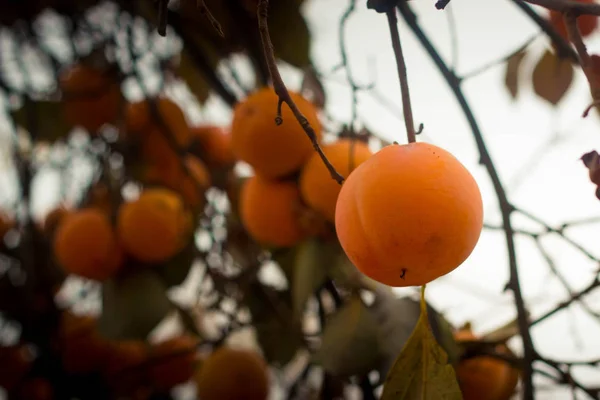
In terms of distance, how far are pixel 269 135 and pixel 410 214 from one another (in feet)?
0.99

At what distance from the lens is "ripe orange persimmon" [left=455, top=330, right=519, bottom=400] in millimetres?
600

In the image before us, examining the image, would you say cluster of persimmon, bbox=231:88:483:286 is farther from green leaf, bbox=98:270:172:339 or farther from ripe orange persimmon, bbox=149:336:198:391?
ripe orange persimmon, bbox=149:336:198:391

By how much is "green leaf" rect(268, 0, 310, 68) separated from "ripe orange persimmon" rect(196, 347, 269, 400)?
20.5 inches

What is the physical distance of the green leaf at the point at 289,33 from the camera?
58 cm

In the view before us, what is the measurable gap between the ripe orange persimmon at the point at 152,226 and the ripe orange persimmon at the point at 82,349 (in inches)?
11.6

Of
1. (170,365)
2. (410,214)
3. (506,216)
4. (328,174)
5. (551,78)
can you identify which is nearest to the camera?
(410,214)

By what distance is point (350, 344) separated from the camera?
0.56 m

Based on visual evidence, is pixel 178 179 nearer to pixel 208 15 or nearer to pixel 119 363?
pixel 119 363

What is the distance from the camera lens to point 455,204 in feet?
0.97

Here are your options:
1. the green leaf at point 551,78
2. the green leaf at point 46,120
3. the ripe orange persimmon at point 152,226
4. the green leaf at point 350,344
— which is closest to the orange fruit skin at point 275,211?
the green leaf at point 350,344

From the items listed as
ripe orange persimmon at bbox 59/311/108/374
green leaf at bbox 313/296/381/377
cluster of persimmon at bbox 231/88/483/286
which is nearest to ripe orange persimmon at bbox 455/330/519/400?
green leaf at bbox 313/296/381/377

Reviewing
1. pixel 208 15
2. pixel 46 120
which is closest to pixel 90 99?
pixel 46 120

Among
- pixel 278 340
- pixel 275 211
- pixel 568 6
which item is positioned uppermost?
pixel 568 6

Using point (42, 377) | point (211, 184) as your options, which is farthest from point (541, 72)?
point (42, 377)
